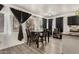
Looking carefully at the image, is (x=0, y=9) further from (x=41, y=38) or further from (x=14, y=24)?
(x=41, y=38)

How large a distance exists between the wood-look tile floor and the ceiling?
0.75m

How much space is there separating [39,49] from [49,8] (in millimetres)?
1140

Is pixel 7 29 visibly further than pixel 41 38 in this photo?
Yes

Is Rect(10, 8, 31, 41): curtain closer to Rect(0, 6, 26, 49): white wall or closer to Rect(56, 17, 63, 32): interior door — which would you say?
Rect(0, 6, 26, 49): white wall

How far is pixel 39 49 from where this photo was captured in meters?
2.90

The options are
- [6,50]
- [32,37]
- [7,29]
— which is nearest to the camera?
[6,50]

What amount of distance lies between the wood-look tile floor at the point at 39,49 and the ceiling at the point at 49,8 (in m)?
0.75

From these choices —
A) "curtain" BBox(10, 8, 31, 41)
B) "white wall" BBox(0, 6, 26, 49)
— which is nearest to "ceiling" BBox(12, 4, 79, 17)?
"curtain" BBox(10, 8, 31, 41)

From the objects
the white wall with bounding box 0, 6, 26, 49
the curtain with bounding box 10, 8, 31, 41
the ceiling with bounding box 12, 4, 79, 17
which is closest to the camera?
the ceiling with bounding box 12, 4, 79, 17

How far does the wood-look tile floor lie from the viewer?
278 cm
